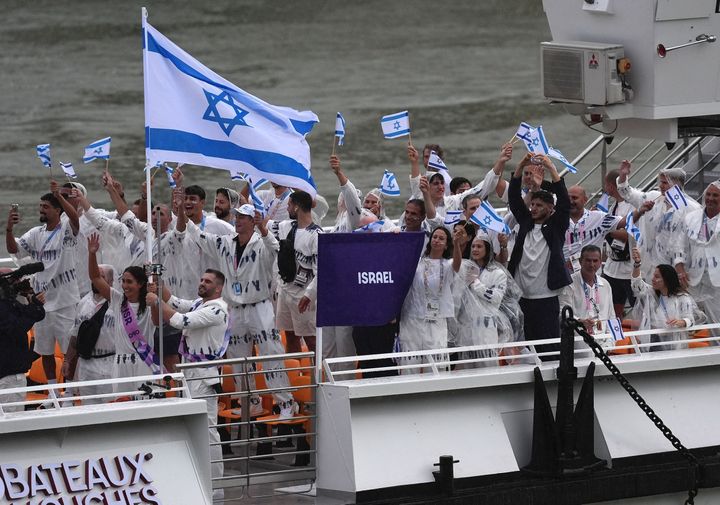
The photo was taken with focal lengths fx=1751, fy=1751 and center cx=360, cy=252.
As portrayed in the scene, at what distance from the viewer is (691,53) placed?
42.0 ft

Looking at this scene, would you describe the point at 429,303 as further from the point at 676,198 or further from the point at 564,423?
the point at 676,198

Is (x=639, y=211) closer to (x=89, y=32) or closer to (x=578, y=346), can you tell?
(x=578, y=346)

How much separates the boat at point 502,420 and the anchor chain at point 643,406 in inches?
0.6

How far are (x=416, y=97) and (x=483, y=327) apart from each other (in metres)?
28.5

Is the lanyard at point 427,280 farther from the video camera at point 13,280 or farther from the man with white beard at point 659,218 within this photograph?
the man with white beard at point 659,218

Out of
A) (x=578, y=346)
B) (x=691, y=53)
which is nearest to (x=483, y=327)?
(x=578, y=346)

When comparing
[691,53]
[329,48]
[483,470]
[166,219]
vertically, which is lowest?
[483,470]

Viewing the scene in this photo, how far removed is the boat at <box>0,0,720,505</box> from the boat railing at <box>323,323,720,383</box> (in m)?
0.03

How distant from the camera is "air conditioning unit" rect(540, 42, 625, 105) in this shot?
1272cm

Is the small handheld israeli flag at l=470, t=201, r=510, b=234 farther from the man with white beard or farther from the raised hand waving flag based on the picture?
the man with white beard

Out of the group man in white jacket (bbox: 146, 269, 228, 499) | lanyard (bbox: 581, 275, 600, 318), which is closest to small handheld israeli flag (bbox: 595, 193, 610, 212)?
lanyard (bbox: 581, 275, 600, 318)

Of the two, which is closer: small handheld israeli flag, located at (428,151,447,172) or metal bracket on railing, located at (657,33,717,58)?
metal bracket on railing, located at (657,33,717,58)

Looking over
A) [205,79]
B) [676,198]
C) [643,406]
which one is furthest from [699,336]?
[205,79]

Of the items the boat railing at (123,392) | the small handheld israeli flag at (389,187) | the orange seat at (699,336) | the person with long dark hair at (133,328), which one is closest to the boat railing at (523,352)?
the orange seat at (699,336)
